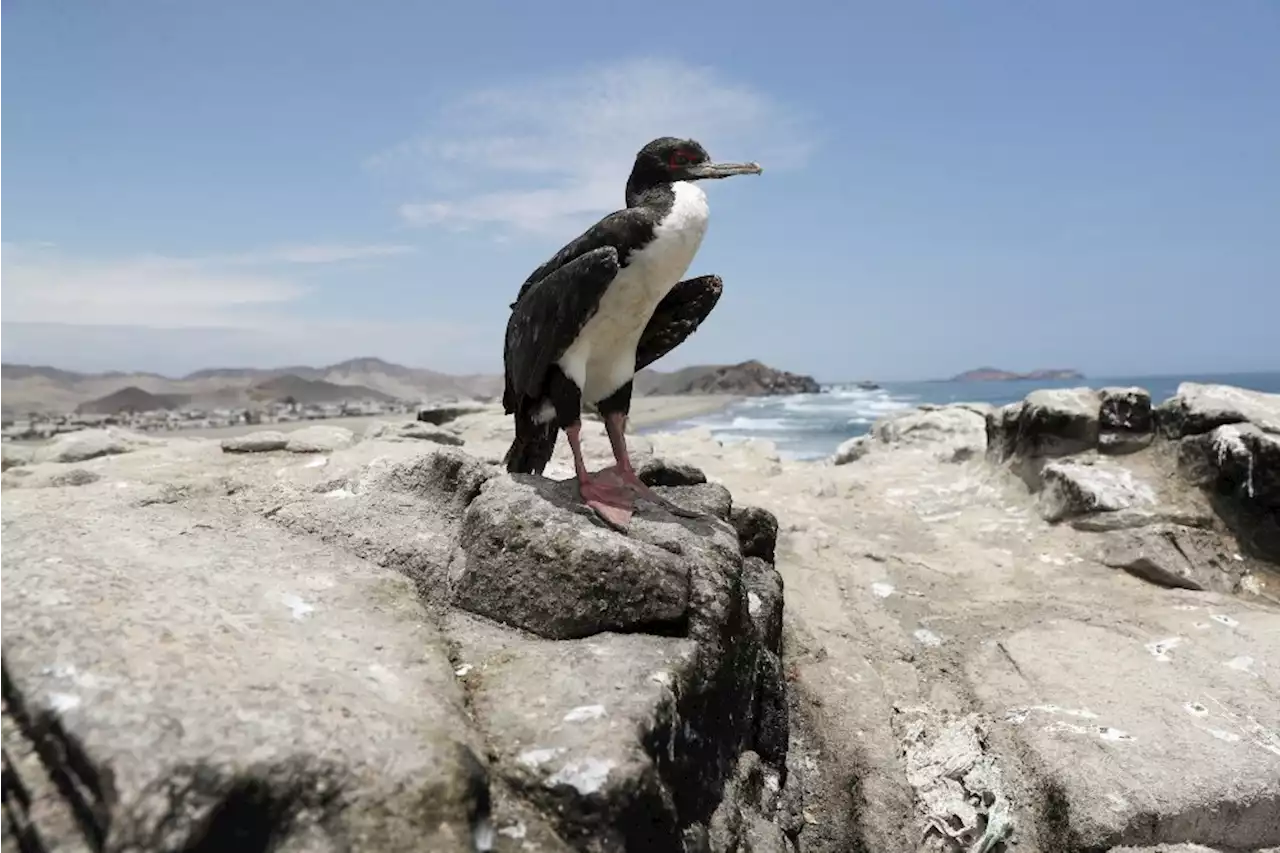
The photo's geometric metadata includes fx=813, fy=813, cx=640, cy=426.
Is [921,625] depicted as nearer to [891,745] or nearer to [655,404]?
[891,745]

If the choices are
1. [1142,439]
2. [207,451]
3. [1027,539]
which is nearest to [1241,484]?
[1142,439]

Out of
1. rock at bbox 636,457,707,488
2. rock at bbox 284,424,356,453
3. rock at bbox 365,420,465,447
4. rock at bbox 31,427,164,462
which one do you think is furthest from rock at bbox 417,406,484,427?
rock at bbox 636,457,707,488

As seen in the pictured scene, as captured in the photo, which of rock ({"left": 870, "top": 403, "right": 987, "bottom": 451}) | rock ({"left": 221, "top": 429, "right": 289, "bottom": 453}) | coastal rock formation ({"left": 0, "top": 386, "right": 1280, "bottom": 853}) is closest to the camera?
coastal rock formation ({"left": 0, "top": 386, "right": 1280, "bottom": 853})

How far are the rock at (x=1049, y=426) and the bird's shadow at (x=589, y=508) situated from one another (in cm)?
471

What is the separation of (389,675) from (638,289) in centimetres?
205

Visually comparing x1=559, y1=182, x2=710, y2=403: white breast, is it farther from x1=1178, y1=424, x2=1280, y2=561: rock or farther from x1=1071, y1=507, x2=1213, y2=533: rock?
x1=1178, y1=424, x2=1280, y2=561: rock

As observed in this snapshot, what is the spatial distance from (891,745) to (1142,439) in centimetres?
462

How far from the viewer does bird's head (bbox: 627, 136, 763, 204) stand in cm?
393

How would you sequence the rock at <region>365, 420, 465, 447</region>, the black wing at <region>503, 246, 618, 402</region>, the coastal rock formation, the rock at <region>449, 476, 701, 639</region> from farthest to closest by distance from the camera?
the rock at <region>365, 420, 465, 447</region> < the black wing at <region>503, 246, 618, 402</region> < the rock at <region>449, 476, 701, 639</region> < the coastal rock formation

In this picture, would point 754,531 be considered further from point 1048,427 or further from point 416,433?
point 416,433

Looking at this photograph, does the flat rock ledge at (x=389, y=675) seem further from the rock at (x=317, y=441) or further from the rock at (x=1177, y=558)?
the rock at (x=1177, y=558)

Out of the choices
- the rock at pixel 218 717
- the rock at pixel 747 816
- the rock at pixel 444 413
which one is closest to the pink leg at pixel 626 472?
the rock at pixel 747 816

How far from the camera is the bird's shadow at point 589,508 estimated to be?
3623 millimetres

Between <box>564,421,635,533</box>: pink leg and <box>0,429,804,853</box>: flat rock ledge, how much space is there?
0.31ft
